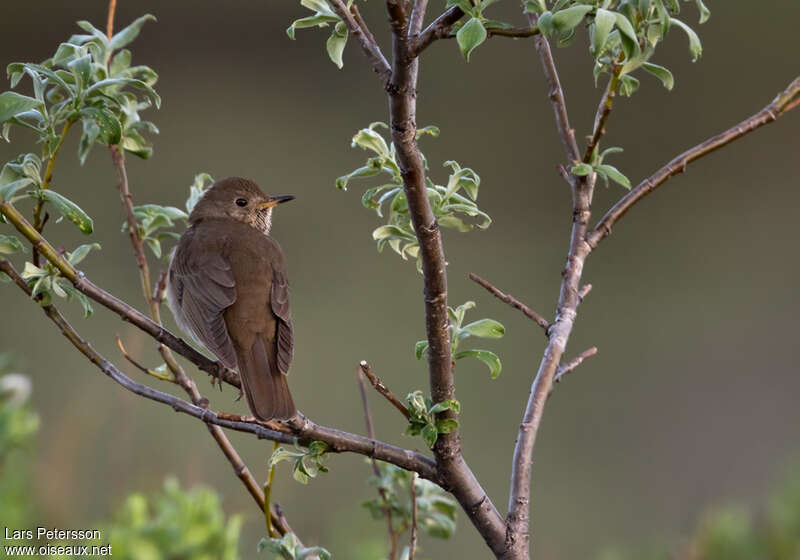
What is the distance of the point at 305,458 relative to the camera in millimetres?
1514

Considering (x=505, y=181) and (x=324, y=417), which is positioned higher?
(x=505, y=181)

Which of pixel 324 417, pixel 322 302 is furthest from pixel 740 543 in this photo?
pixel 322 302

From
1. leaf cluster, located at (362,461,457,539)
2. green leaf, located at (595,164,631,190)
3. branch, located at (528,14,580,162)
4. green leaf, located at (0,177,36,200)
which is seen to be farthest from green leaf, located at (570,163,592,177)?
green leaf, located at (0,177,36,200)

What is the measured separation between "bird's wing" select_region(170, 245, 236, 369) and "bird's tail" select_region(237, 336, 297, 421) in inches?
1.7

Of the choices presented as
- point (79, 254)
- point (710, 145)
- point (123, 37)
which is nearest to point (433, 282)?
point (710, 145)

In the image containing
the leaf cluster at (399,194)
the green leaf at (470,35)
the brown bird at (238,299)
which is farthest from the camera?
the brown bird at (238,299)

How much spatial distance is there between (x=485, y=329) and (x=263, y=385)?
0.64 m

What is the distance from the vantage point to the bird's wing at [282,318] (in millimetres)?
2268

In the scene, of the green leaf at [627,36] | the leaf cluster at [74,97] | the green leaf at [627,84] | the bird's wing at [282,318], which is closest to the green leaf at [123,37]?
the leaf cluster at [74,97]

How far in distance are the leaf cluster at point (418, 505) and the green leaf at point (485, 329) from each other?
0.41m

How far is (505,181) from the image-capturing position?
6.73m

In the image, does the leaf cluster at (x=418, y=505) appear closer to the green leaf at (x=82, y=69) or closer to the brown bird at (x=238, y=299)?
the brown bird at (x=238, y=299)

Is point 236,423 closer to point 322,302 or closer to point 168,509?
point 168,509

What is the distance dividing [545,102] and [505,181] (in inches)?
23.4
